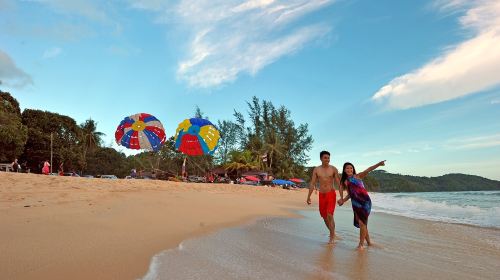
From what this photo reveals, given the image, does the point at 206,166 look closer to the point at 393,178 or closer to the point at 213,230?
the point at 213,230

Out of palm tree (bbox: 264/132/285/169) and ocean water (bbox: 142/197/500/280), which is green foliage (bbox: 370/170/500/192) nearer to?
palm tree (bbox: 264/132/285/169)

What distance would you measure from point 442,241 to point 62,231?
255 inches

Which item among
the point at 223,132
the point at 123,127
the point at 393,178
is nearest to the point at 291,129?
the point at 223,132

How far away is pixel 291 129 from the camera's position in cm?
5769

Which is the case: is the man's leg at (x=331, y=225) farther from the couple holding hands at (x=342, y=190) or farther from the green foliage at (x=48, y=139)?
the green foliage at (x=48, y=139)

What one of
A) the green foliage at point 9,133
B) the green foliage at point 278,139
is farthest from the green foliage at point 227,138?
the green foliage at point 9,133

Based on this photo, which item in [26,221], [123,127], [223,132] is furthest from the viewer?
[223,132]

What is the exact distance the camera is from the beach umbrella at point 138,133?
22172 millimetres

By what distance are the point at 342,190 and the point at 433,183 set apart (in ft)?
321

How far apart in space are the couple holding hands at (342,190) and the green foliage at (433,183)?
81726 millimetres

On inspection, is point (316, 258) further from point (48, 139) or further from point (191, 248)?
point (48, 139)

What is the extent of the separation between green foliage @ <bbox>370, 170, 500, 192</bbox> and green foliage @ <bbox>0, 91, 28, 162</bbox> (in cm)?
7059

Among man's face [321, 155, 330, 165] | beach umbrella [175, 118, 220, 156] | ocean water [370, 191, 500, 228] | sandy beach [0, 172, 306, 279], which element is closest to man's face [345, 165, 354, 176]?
man's face [321, 155, 330, 165]

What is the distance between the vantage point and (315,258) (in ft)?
14.7
